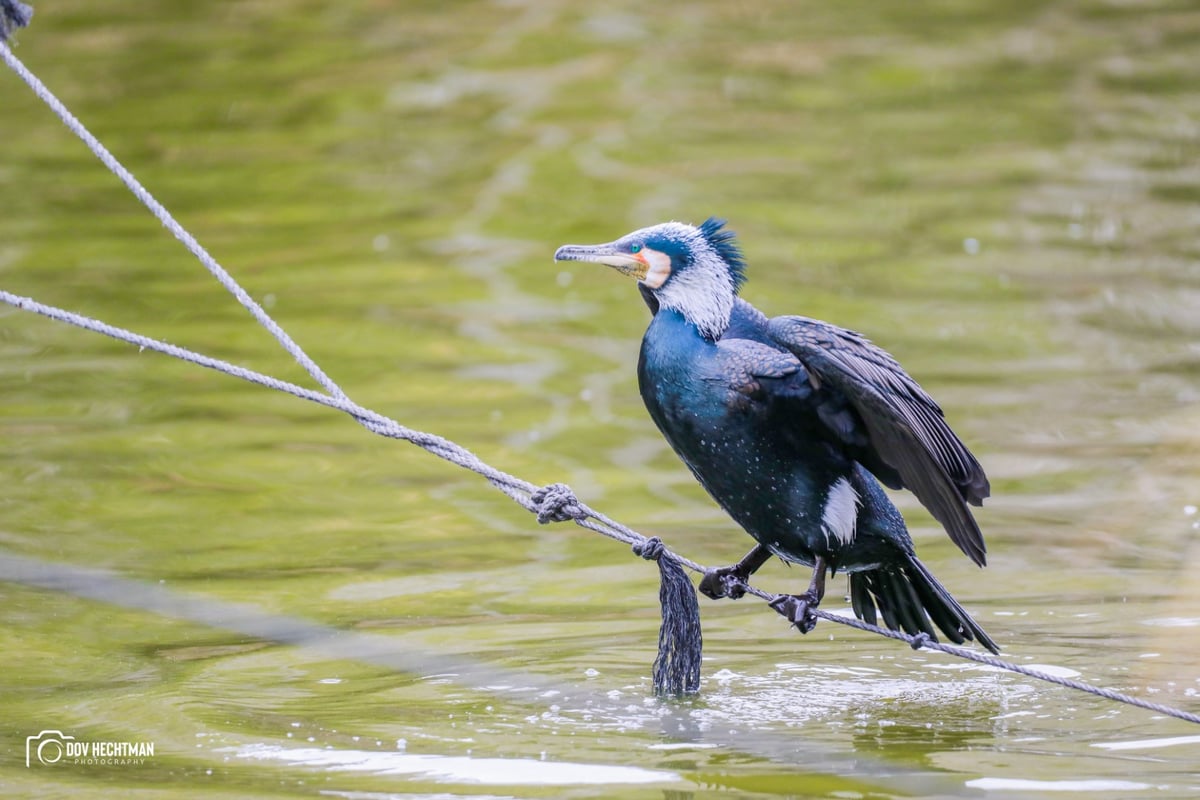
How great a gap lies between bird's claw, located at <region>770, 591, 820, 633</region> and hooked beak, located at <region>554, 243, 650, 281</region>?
33.7 inches

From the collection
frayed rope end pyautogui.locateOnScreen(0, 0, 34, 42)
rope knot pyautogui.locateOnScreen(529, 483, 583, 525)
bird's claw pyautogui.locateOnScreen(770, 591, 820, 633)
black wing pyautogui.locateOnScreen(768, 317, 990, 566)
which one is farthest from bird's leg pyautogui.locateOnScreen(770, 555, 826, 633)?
frayed rope end pyautogui.locateOnScreen(0, 0, 34, 42)

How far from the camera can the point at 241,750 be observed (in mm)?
4027

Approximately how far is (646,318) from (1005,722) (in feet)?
14.2

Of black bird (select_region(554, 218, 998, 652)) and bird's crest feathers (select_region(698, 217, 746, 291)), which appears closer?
black bird (select_region(554, 218, 998, 652))

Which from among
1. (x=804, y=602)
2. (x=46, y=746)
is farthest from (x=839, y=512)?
(x=46, y=746)

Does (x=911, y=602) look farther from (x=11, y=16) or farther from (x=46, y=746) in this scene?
(x=11, y=16)

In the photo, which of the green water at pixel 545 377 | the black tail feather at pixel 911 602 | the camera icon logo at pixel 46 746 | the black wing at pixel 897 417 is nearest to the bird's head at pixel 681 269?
the black wing at pixel 897 417

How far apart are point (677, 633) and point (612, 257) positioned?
3.20 ft

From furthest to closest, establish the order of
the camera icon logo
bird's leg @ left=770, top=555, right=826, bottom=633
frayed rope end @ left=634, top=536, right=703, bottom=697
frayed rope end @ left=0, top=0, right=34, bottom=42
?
frayed rope end @ left=0, top=0, right=34, bottom=42 → frayed rope end @ left=634, top=536, right=703, bottom=697 → bird's leg @ left=770, top=555, right=826, bottom=633 → the camera icon logo

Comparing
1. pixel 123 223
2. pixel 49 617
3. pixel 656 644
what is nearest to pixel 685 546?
pixel 656 644

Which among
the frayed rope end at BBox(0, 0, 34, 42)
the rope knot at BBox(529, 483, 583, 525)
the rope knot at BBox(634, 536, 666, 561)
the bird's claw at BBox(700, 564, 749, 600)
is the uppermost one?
the frayed rope end at BBox(0, 0, 34, 42)

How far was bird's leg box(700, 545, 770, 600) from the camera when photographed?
4281 mm

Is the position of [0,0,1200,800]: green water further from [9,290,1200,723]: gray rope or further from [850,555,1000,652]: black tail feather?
[9,290,1200,723]: gray rope

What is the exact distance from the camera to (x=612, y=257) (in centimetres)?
396
